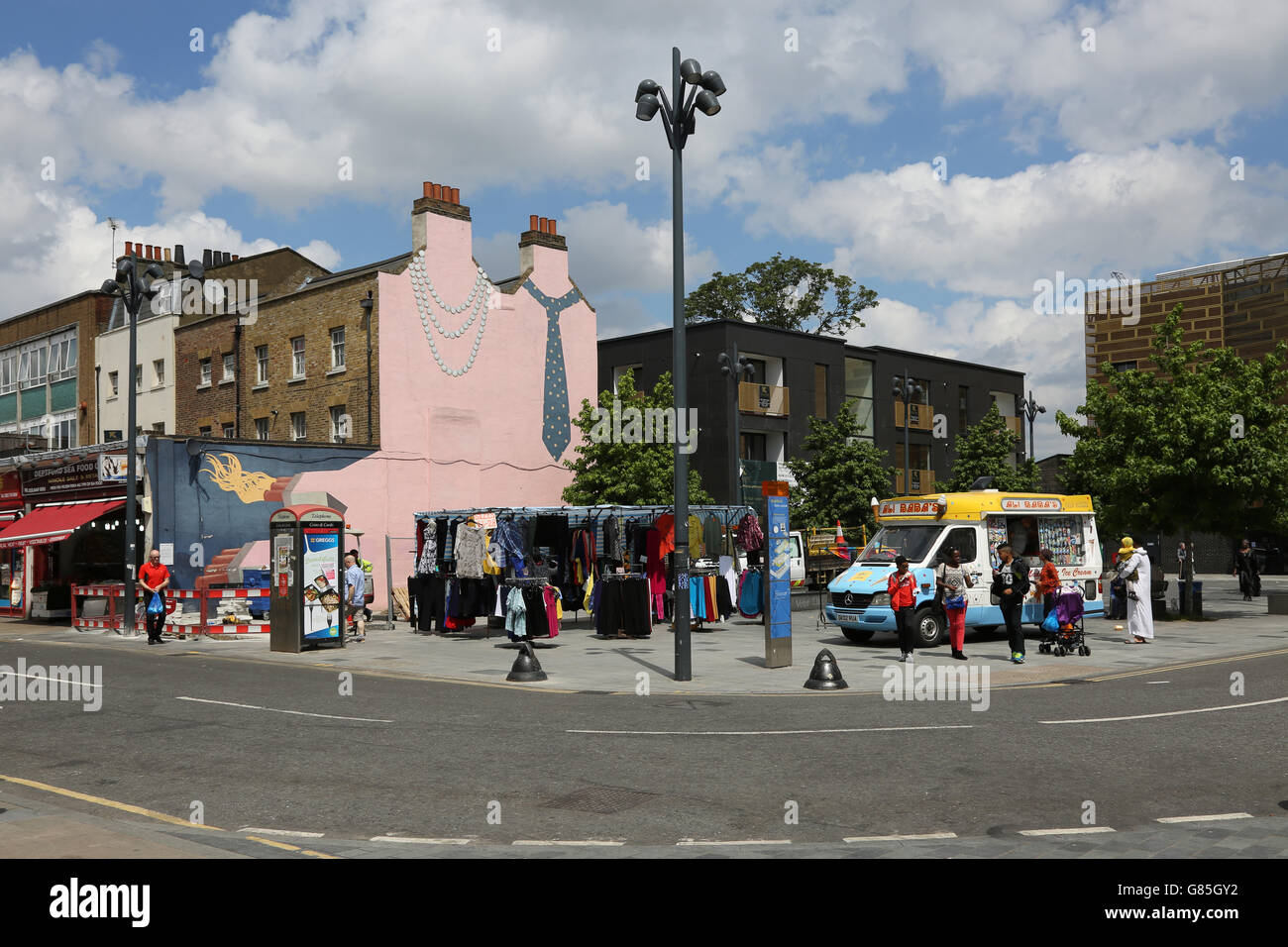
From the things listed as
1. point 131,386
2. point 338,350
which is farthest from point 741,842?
point 338,350

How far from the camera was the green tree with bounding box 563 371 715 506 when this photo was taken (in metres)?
34.9

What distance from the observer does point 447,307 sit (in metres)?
35.8

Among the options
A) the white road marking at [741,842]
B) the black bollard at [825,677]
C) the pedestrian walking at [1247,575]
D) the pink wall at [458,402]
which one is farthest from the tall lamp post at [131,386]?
the pedestrian walking at [1247,575]

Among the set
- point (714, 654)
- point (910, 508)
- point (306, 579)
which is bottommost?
point (714, 654)

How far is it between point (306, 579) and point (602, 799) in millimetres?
14824

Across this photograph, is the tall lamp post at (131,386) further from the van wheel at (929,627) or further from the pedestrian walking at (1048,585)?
the pedestrian walking at (1048,585)

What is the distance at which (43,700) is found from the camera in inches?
532

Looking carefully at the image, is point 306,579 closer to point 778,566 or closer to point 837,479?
point 778,566

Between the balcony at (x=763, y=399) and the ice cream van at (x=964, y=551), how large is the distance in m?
23.2

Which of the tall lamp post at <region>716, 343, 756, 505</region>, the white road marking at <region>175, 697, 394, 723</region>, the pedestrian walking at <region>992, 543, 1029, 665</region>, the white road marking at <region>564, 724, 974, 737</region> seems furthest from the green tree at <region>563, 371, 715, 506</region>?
the white road marking at <region>564, 724, 974, 737</region>

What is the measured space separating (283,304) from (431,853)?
33280mm

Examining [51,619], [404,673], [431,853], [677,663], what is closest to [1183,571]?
[677,663]
